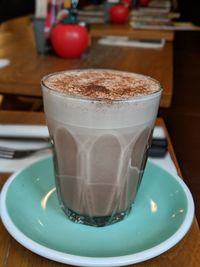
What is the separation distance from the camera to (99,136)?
444 millimetres

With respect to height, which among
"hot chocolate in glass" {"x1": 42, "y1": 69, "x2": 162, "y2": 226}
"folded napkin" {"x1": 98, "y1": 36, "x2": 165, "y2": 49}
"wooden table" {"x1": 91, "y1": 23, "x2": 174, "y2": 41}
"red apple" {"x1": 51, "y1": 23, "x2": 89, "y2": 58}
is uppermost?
"hot chocolate in glass" {"x1": 42, "y1": 69, "x2": 162, "y2": 226}

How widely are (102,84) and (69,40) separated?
38.0 inches

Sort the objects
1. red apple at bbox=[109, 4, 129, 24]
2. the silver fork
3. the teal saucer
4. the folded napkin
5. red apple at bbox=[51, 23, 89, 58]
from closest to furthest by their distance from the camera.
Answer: the teal saucer < the silver fork < red apple at bbox=[51, 23, 89, 58] < the folded napkin < red apple at bbox=[109, 4, 129, 24]

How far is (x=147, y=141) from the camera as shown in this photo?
0.50 m

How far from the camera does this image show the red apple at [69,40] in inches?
55.1

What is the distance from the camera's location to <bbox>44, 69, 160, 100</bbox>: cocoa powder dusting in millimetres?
441

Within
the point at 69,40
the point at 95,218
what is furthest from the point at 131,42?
the point at 95,218

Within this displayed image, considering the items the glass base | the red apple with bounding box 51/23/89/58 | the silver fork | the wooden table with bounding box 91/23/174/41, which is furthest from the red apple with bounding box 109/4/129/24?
the glass base

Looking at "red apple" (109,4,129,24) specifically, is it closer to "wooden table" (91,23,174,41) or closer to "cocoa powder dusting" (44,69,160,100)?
"wooden table" (91,23,174,41)

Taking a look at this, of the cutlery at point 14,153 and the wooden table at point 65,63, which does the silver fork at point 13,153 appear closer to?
the cutlery at point 14,153

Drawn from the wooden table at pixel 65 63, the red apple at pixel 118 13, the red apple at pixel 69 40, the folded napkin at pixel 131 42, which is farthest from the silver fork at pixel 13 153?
the red apple at pixel 118 13

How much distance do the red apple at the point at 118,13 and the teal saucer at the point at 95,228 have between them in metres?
1.89

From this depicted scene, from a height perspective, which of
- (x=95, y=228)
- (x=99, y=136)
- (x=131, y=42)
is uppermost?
(x=99, y=136)

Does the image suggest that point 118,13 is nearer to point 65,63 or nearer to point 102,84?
point 65,63
